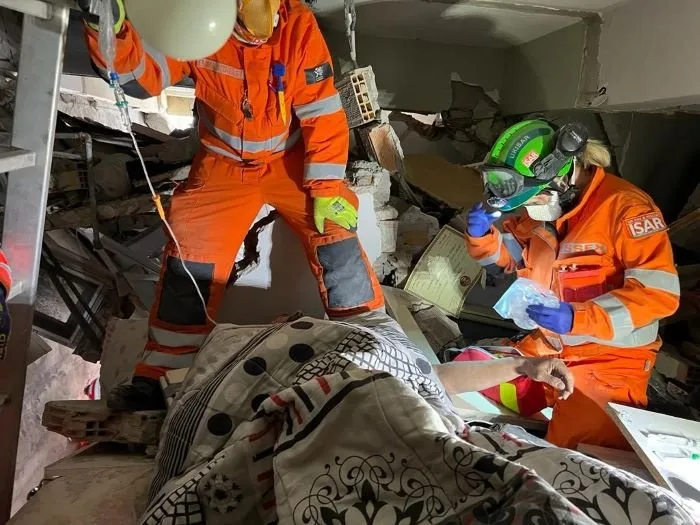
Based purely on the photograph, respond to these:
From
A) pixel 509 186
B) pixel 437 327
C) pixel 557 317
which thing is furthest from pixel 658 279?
pixel 437 327

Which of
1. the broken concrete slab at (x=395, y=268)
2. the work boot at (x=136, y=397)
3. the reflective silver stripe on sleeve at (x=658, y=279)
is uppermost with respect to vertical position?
the reflective silver stripe on sleeve at (x=658, y=279)

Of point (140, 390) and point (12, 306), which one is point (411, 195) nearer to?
point (140, 390)

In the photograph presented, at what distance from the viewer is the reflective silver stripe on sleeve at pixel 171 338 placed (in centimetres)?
212

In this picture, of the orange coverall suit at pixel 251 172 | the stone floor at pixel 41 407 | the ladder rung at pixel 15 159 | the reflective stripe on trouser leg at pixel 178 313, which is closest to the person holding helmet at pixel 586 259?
the orange coverall suit at pixel 251 172

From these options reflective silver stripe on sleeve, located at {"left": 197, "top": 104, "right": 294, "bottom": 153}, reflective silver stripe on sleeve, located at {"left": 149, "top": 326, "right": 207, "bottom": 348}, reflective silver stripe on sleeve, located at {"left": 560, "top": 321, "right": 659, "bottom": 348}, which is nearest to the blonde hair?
reflective silver stripe on sleeve, located at {"left": 560, "top": 321, "right": 659, "bottom": 348}

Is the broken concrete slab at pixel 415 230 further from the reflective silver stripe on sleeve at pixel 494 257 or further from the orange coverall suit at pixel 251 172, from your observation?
the orange coverall suit at pixel 251 172

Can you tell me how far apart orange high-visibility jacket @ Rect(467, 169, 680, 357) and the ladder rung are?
169cm

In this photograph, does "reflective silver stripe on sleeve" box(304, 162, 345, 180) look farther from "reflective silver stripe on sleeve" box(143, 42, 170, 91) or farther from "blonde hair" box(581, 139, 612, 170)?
"blonde hair" box(581, 139, 612, 170)

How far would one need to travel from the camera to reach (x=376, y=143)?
2.89 meters

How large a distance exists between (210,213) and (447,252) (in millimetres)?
1396

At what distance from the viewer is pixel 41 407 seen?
4.32m

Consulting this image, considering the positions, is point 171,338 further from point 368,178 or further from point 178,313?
point 368,178

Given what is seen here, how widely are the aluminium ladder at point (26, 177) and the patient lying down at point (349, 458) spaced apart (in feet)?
1.65

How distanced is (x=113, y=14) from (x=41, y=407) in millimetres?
3637
